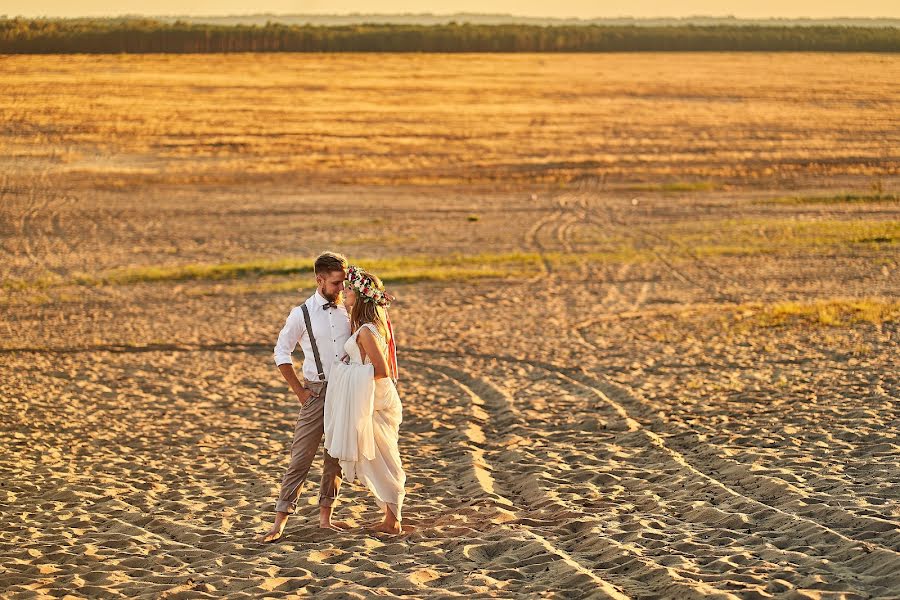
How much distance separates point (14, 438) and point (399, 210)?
19.8 m

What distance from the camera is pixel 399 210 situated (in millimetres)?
31922

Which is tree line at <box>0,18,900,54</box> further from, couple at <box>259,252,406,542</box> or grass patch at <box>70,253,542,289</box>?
couple at <box>259,252,406,542</box>

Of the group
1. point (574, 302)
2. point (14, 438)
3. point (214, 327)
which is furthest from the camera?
point (574, 302)

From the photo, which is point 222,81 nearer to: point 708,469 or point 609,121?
point 609,121

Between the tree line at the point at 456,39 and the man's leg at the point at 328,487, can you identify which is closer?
the man's leg at the point at 328,487

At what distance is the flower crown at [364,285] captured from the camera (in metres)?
8.24

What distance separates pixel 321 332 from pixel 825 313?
1130cm

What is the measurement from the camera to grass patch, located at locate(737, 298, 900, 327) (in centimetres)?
1769

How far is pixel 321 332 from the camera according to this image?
8516 mm

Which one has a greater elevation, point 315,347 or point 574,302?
point 315,347

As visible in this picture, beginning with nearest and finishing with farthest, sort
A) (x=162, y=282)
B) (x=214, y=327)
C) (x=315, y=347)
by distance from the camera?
(x=315, y=347) < (x=214, y=327) < (x=162, y=282)

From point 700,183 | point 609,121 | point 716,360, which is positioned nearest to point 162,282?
point 716,360

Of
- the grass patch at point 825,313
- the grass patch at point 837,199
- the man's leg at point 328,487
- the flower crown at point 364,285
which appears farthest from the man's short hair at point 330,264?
the grass patch at point 837,199

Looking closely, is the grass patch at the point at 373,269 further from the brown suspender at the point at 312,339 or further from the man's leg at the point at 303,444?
the brown suspender at the point at 312,339
